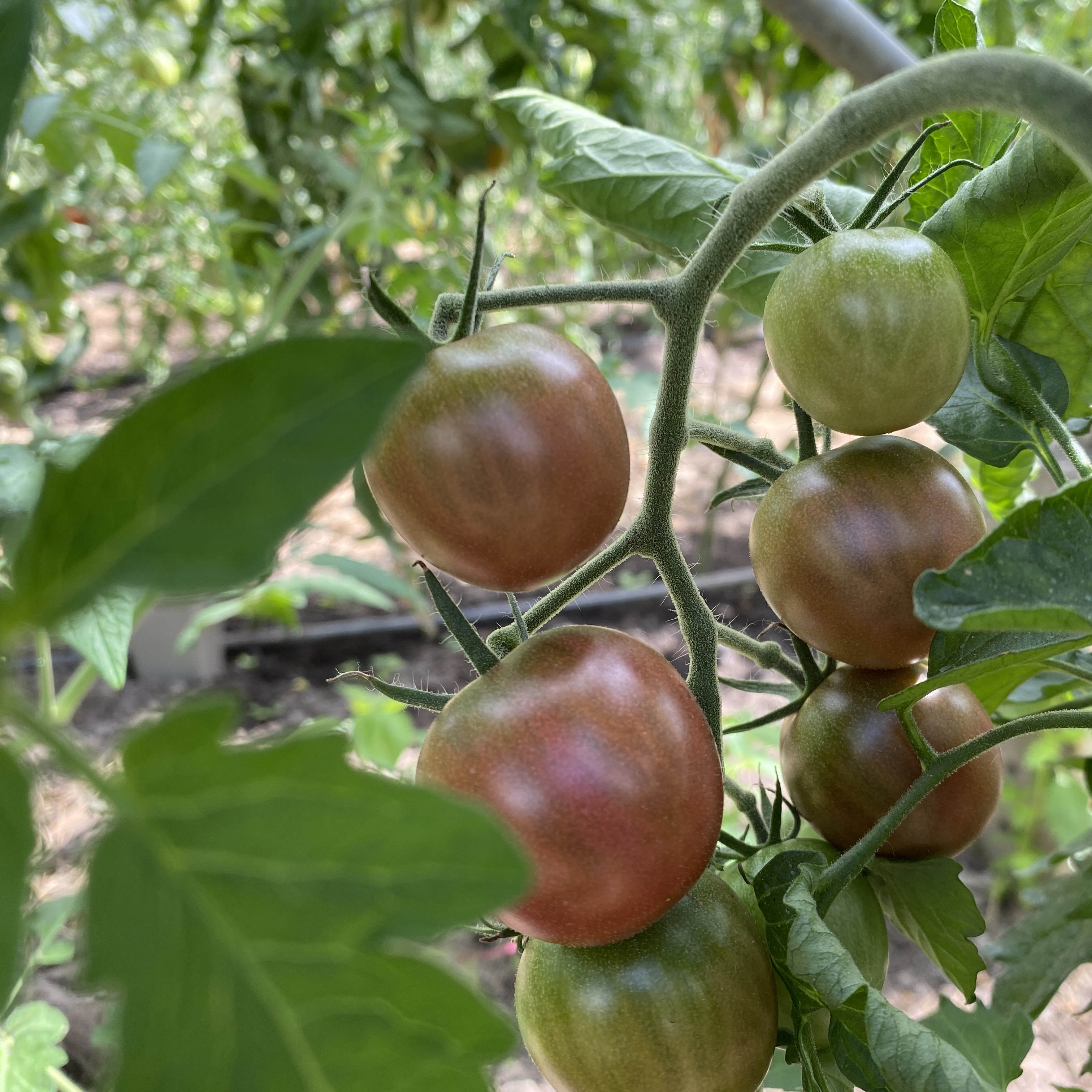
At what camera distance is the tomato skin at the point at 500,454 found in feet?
0.98

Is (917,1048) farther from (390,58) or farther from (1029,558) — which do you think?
(390,58)

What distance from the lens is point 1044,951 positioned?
536 mm

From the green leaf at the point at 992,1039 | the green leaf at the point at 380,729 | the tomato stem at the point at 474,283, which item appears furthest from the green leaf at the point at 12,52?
the green leaf at the point at 380,729

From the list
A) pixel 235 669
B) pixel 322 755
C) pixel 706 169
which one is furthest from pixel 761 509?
pixel 235 669

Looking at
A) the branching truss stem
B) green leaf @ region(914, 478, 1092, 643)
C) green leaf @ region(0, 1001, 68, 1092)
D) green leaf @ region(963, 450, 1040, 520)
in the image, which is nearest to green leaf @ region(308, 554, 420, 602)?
green leaf @ region(0, 1001, 68, 1092)

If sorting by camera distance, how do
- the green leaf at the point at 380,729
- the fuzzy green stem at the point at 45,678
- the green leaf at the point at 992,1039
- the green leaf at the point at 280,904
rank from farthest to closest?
the green leaf at the point at 380,729 < the fuzzy green stem at the point at 45,678 < the green leaf at the point at 992,1039 < the green leaf at the point at 280,904

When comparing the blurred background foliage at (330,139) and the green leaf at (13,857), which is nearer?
the green leaf at (13,857)

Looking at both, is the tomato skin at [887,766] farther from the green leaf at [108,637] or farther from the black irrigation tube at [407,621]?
the black irrigation tube at [407,621]

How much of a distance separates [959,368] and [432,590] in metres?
0.21

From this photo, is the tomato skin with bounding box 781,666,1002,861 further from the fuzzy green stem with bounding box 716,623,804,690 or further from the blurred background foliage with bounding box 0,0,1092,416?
the blurred background foliage with bounding box 0,0,1092,416

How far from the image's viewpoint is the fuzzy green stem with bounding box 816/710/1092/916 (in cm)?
34

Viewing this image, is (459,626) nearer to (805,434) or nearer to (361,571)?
(805,434)

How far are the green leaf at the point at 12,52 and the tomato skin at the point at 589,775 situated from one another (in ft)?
0.70

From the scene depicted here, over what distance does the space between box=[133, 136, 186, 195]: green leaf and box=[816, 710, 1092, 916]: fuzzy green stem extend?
82 cm
